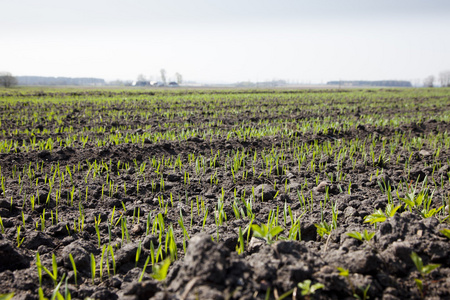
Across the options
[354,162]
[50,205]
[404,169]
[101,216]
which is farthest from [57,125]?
[404,169]

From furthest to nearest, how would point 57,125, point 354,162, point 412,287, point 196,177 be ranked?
1. point 57,125
2. point 354,162
3. point 196,177
4. point 412,287

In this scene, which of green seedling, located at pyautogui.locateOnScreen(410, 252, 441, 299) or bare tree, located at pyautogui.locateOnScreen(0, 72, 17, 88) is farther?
bare tree, located at pyautogui.locateOnScreen(0, 72, 17, 88)

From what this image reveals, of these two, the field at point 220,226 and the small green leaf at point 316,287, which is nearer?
the small green leaf at point 316,287

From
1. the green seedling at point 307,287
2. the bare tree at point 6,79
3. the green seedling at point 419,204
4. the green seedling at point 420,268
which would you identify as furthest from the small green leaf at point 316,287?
the bare tree at point 6,79

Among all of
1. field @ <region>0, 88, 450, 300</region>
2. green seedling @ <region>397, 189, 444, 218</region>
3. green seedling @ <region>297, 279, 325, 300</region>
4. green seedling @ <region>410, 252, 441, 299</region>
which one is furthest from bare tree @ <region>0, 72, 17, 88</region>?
green seedling @ <region>410, 252, 441, 299</region>

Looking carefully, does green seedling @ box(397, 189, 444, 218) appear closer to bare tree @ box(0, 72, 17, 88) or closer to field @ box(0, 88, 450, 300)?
field @ box(0, 88, 450, 300)

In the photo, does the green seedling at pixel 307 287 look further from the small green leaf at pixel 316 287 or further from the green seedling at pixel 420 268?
the green seedling at pixel 420 268

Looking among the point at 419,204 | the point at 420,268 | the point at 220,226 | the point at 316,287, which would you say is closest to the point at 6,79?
the point at 220,226

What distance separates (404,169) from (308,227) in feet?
7.71

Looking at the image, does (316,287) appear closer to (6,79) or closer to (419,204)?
(419,204)

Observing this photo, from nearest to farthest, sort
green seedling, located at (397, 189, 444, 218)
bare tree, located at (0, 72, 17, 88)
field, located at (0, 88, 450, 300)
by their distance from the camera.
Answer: field, located at (0, 88, 450, 300), green seedling, located at (397, 189, 444, 218), bare tree, located at (0, 72, 17, 88)

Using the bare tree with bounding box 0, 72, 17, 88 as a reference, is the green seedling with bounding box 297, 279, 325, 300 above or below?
below

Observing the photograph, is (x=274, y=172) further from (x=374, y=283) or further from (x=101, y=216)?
(x=374, y=283)

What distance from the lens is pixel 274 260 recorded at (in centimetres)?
151
